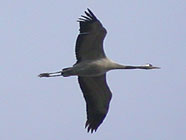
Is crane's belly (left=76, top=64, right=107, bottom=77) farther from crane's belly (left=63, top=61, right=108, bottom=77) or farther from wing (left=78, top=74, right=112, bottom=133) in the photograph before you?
wing (left=78, top=74, right=112, bottom=133)

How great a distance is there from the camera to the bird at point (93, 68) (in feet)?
101

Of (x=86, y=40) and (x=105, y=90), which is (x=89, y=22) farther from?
(x=105, y=90)

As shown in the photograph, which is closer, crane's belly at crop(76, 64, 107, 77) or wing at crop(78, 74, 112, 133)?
crane's belly at crop(76, 64, 107, 77)

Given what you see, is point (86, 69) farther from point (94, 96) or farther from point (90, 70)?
point (94, 96)

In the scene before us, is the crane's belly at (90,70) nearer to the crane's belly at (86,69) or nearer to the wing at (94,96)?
the crane's belly at (86,69)

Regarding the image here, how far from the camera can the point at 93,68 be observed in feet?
102

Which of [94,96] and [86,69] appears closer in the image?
[86,69]

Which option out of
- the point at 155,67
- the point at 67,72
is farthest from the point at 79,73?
the point at 155,67

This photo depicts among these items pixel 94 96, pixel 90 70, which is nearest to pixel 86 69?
pixel 90 70

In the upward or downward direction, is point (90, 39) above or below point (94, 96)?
above

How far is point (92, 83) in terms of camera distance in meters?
32.0

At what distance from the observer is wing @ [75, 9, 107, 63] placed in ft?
100

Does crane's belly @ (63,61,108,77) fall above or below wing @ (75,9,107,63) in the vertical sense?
below

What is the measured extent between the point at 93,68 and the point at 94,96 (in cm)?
153
